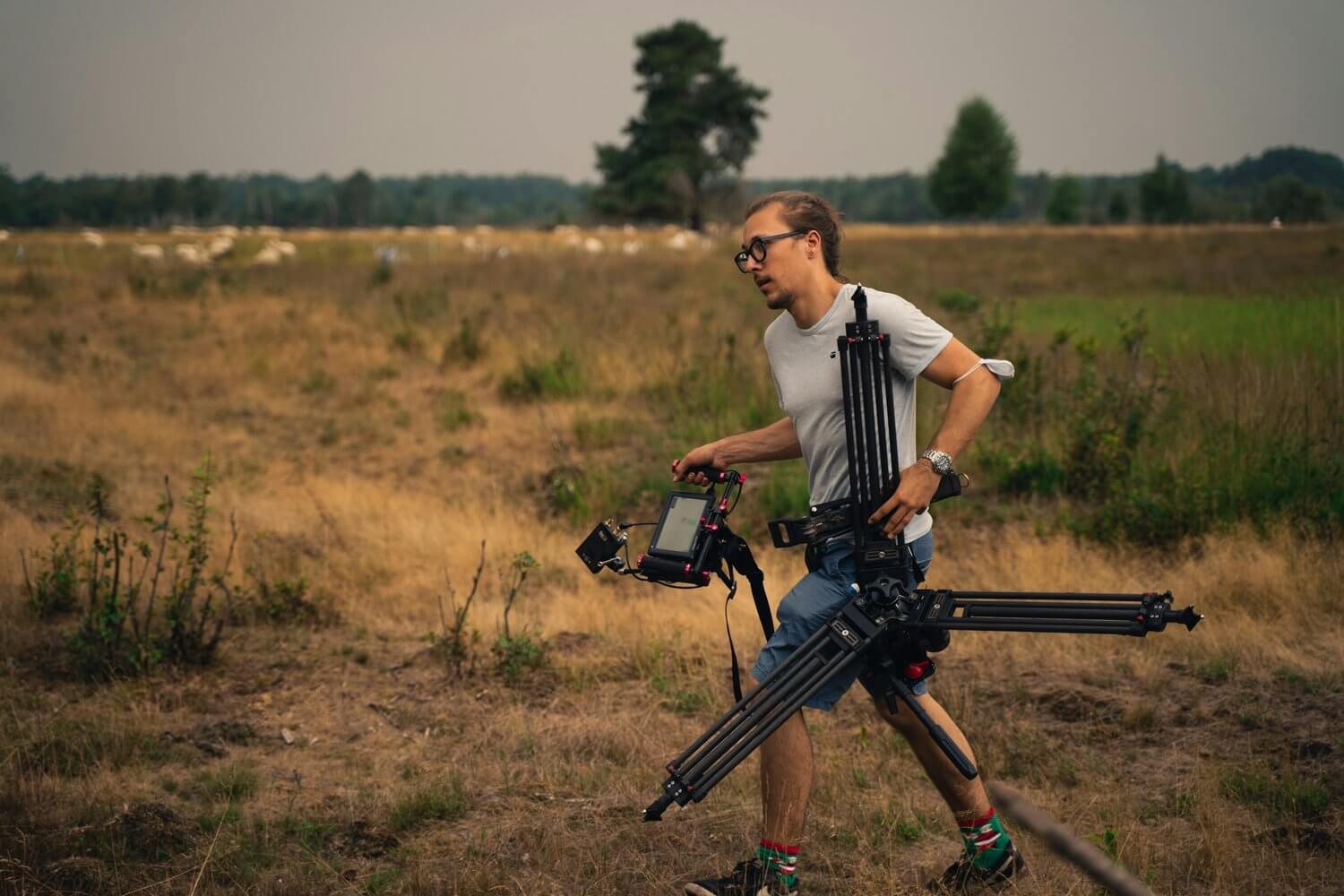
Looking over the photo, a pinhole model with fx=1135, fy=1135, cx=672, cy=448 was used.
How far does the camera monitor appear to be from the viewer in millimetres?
3297

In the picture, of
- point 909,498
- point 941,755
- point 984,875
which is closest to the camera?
point 909,498

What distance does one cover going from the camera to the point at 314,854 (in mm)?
3945

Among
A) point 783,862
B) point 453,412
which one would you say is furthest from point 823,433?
point 453,412

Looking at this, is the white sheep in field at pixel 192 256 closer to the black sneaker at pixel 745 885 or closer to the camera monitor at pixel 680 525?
the camera monitor at pixel 680 525

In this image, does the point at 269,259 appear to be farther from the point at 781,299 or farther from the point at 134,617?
the point at 781,299

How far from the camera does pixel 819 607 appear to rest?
3221mm

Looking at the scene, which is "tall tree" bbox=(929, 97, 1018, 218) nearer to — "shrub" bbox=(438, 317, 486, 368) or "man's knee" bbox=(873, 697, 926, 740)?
"shrub" bbox=(438, 317, 486, 368)

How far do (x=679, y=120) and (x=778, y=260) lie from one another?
60037mm

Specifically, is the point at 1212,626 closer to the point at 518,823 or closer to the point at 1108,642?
the point at 1108,642

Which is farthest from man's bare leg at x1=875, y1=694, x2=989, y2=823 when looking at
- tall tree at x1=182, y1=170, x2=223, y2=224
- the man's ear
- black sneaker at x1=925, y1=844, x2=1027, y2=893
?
tall tree at x1=182, y1=170, x2=223, y2=224

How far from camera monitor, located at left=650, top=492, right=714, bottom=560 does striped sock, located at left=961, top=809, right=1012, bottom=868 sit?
1199 millimetres

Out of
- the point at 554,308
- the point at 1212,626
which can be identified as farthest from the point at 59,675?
the point at 554,308

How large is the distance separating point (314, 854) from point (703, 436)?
251 inches

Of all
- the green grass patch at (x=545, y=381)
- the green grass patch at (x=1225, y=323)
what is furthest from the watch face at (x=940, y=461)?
the green grass patch at (x=545, y=381)
